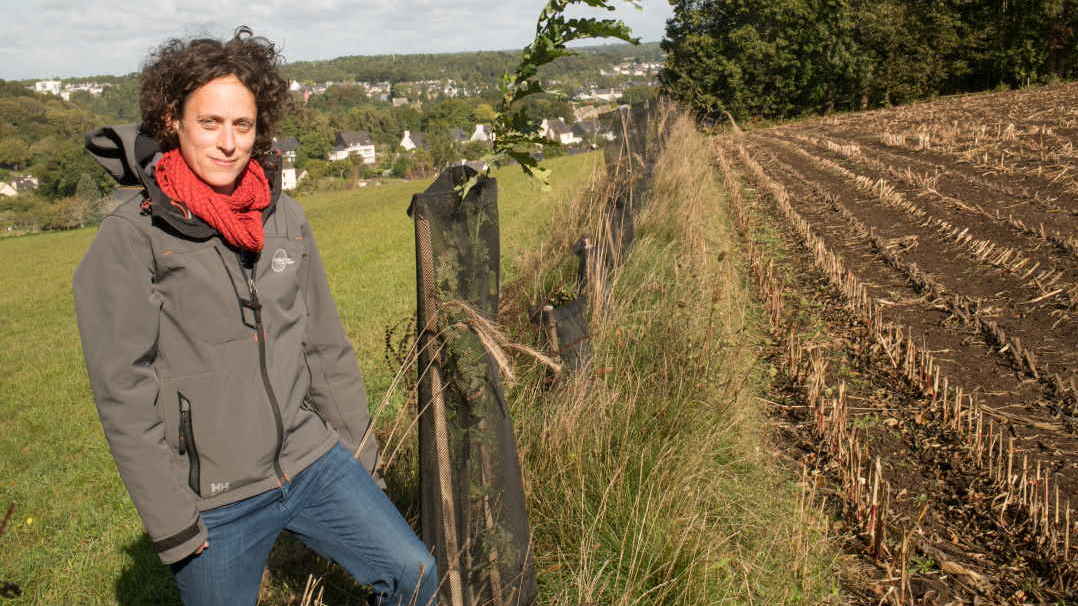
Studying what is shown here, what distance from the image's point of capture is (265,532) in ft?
6.86

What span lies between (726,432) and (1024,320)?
10.7ft

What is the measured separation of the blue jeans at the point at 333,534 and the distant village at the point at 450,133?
0.99 metres

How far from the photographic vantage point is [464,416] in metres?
2.17

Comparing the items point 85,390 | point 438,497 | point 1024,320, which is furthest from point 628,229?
point 85,390

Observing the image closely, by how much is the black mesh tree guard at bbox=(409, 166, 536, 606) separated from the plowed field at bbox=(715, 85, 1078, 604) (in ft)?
5.09

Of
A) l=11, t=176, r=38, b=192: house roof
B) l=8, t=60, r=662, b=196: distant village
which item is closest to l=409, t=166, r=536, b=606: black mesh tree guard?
l=8, t=60, r=662, b=196: distant village

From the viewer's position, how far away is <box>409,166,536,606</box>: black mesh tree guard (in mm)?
2055

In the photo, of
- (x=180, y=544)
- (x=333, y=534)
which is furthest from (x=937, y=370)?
(x=180, y=544)

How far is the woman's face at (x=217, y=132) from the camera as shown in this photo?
209 centimetres

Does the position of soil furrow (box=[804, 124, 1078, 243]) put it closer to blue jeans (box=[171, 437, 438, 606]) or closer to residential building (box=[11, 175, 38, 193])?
blue jeans (box=[171, 437, 438, 606])

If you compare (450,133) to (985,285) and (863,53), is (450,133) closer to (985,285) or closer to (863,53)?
(863,53)

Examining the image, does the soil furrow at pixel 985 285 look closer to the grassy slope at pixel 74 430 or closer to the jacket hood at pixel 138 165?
the grassy slope at pixel 74 430

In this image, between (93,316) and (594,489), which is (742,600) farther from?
(93,316)

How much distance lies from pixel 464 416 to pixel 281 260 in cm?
71
